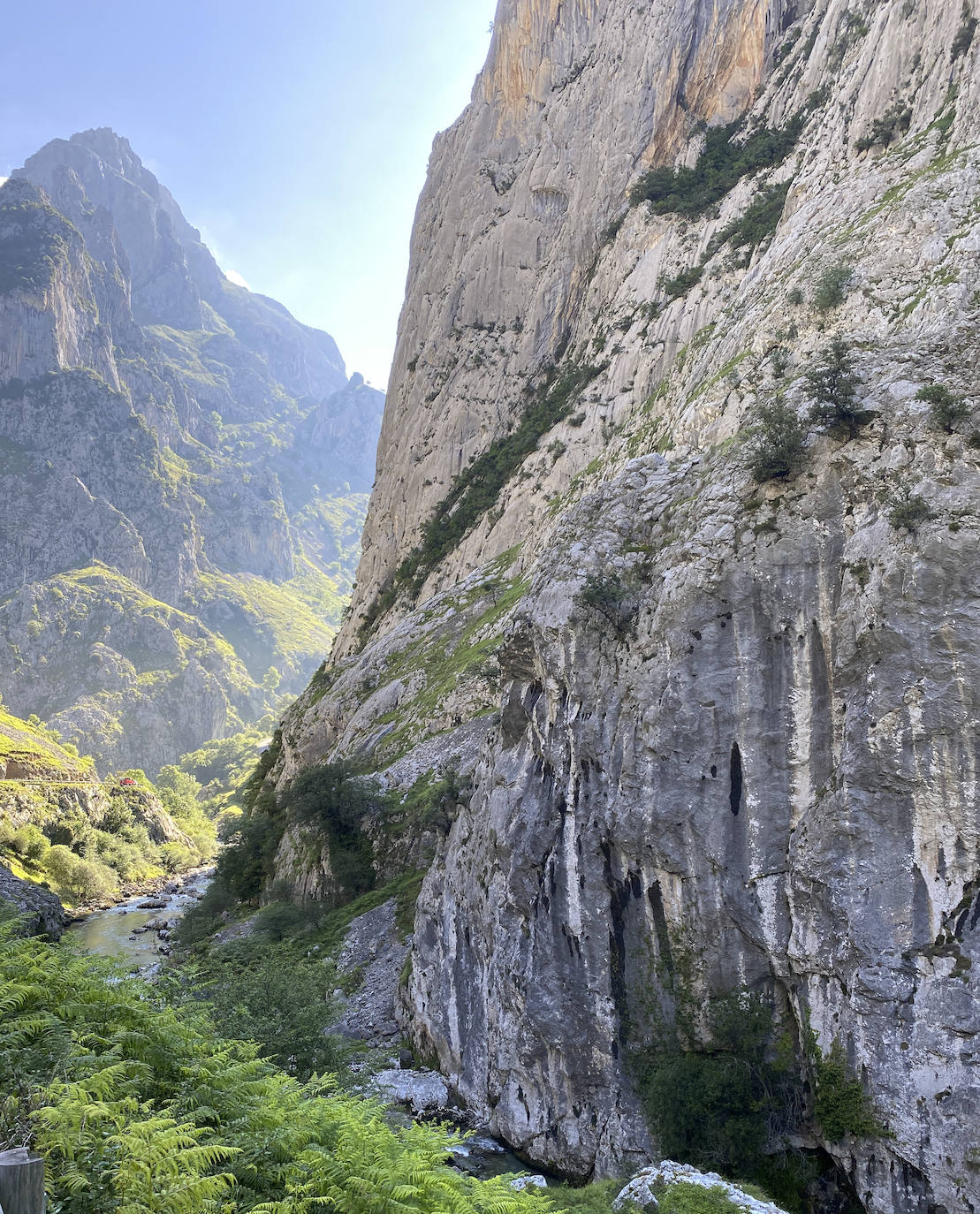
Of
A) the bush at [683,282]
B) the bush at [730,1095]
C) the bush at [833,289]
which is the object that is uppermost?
the bush at [683,282]

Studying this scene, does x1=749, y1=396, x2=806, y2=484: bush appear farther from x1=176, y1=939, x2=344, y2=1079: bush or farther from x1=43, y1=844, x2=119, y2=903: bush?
x1=43, y1=844, x2=119, y2=903: bush

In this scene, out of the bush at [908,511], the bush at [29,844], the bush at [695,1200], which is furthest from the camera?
the bush at [29,844]

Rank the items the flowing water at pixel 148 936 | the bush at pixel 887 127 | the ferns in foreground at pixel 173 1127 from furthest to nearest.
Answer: the bush at pixel 887 127 → the flowing water at pixel 148 936 → the ferns in foreground at pixel 173 1127

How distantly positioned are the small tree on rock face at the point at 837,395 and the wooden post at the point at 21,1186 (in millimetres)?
17629

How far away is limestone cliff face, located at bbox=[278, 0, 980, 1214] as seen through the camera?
1389cm

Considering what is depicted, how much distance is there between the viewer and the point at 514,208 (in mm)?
61875

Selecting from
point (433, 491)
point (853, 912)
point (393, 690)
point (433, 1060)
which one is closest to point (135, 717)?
point (433, 491)

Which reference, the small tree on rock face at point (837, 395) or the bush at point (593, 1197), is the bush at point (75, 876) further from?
the small tree on rock face at point (837, 395)

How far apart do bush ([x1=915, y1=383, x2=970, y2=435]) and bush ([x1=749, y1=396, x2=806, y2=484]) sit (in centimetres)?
255

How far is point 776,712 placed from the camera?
1669 cm

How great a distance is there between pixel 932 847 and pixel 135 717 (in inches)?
7517

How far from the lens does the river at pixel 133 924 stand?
5088cm

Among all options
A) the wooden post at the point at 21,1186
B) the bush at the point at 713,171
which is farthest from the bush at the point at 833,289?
the wooden post at the point at 21,1186

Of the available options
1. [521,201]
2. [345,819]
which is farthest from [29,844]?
[521,201]
